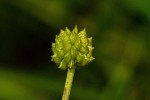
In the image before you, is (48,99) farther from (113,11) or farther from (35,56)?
(113,11)

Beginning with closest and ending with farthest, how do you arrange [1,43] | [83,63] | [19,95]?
[83,63] < [19,95] < [1,43]

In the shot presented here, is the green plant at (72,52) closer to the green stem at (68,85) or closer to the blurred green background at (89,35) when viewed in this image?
the green stem at (68,85)

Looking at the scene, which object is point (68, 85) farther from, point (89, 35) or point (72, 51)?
point (89, 35)

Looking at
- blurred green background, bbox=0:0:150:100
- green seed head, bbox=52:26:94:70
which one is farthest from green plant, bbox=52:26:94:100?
blurred green background, bbox=0:0:150:100

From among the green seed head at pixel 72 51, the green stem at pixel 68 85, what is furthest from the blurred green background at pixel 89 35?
the green stem at pixel 68 85

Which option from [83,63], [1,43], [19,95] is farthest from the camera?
[1,43]

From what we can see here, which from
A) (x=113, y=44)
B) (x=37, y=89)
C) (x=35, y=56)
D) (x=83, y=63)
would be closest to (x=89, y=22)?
(x=113, y=44)

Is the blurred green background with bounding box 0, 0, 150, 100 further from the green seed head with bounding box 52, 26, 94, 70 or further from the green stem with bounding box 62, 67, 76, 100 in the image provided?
the green stem with bounding box 62, 67, 76, 100
